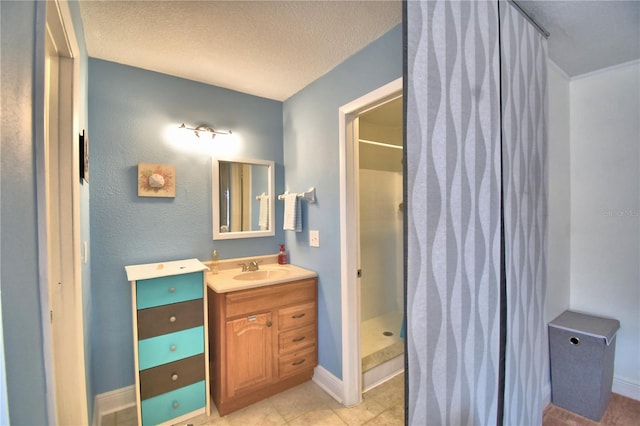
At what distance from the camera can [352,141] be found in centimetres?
190

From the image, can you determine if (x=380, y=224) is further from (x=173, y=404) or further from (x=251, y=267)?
(x=173, y=404)

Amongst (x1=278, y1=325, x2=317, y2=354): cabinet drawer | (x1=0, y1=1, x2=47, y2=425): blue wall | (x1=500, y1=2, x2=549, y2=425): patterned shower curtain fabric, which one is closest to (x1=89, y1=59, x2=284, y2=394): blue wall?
(x1=278, y1=325, x2=317, y2=354): cabinet drawer

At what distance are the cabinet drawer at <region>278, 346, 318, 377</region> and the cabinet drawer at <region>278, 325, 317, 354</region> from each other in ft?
0.15

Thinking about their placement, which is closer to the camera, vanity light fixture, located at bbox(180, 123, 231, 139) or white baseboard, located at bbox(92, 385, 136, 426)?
white baseboard, located at bbox(92, 385, 136, 426)

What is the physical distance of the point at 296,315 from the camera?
6.75ft

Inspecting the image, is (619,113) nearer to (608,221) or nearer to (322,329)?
(608,221)

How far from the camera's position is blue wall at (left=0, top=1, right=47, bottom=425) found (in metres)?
0.40

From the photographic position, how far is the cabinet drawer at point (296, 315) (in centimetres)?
199

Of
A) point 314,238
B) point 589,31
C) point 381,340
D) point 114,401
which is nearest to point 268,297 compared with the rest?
point 314,238

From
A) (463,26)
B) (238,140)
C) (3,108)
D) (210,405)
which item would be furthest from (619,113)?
(210,405)

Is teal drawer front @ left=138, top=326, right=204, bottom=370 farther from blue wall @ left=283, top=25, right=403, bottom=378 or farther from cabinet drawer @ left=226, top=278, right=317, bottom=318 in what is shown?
blue wall @ left=283, top=25, right=403, bottom=378

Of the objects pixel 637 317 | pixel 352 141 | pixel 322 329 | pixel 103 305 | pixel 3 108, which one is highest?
pixel 352 141

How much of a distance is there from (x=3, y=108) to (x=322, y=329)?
2.09 m

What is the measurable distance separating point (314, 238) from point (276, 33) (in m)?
1.40
